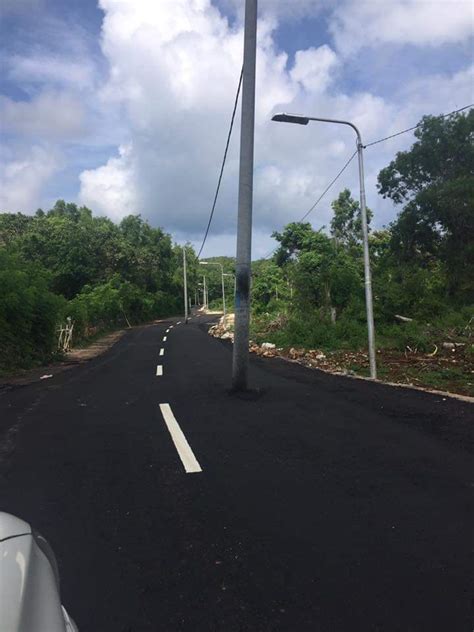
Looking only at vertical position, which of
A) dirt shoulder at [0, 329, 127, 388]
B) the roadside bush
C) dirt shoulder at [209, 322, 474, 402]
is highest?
the roadside bush

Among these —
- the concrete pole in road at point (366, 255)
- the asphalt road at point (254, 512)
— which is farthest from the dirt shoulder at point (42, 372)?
the concrete pole in road at point (366, 255)

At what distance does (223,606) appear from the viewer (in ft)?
9.25

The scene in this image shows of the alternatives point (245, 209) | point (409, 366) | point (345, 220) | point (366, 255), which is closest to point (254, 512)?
point (245, 209)

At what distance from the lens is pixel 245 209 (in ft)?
33.8

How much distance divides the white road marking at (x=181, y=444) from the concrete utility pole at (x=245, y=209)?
2264mm

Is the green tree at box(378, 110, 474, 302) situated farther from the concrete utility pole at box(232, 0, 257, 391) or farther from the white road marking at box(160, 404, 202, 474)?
the white road marking at box(160, 404, 202, 474)

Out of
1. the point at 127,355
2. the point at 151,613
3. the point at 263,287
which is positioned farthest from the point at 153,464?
the point at 263,287

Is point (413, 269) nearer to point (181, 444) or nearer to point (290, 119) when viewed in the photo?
point (290, 119)

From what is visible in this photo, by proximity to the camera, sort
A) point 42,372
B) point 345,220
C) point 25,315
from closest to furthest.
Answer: point 42,372, point 25,315, point 345,220

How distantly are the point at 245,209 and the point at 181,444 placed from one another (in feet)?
18.8

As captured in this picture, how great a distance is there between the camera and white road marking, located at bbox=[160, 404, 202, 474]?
17.2ft

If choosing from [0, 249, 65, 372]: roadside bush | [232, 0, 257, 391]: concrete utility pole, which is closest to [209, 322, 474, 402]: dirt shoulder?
[232, 0, 257, 391]: concrete utility pole

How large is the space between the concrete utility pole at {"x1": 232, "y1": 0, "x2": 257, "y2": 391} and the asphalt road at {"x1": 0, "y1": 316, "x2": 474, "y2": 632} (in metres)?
1.86

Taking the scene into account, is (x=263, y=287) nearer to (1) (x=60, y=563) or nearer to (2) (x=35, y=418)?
(2) (x=35, y=418)
